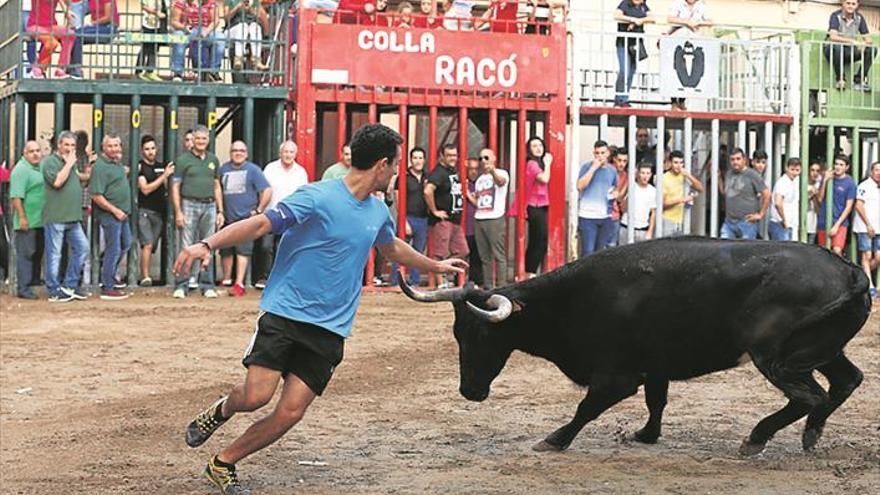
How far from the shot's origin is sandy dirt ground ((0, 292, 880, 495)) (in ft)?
26.3

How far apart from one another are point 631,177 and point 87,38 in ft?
21.1

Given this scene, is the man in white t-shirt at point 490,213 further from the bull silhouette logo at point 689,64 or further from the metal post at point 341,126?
the bull silhouette logo at point 689,64

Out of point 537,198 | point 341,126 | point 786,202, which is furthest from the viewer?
point 786,202

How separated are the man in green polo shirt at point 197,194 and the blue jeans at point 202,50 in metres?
1.04

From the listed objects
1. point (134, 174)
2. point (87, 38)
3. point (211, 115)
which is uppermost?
point (87, 38)

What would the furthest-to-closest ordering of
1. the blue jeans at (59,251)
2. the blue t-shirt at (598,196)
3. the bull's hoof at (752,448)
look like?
the blue t-shirt at (598,196) < the blue jeans at (59,251) < the bull's hoof at (752,448)

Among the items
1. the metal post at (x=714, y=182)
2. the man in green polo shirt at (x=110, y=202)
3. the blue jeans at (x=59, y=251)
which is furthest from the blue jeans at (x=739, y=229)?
the blue jeans at (x=59, y=251)

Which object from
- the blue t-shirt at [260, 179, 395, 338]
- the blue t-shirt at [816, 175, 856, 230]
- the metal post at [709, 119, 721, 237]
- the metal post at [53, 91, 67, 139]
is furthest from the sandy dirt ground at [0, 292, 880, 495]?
the blue t-shirt at [816, 175, 856, 230]

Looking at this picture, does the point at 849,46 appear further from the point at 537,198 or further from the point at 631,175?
the point at 537,198

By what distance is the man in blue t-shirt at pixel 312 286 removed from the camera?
7289 mm

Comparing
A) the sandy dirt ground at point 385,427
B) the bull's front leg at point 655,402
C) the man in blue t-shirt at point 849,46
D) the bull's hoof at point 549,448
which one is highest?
the man in blue t-shirt at point 849,46

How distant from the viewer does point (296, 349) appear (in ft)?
24.1

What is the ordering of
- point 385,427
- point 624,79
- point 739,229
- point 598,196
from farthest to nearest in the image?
point 624,79 < point 739,229 < point 598,196 < point 385,427

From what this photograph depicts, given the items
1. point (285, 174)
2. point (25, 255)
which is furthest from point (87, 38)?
point (285, 174)
